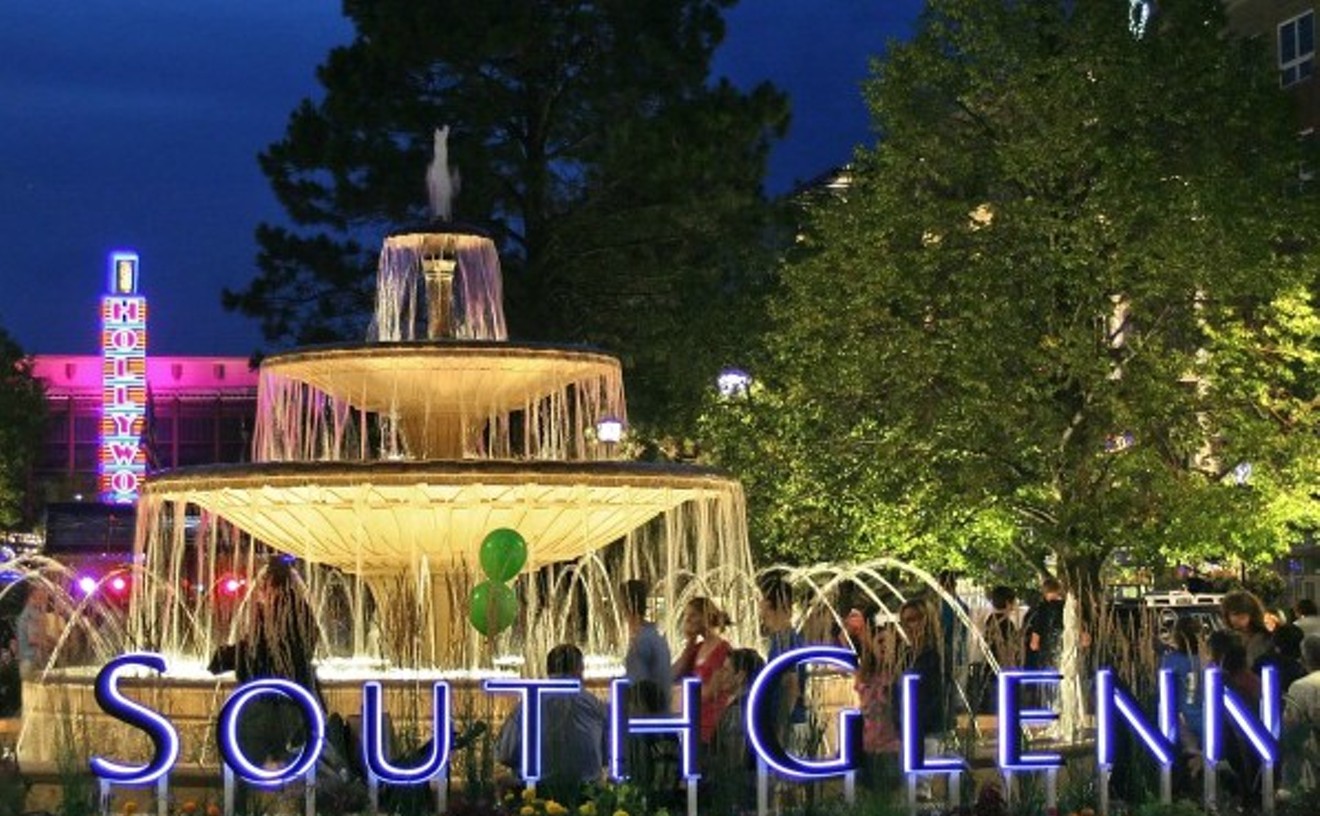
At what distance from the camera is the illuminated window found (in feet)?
189

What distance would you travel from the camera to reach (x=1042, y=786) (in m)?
15.4

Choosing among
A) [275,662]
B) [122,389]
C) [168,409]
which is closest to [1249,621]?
[275,662]

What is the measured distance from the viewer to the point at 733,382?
3931cm

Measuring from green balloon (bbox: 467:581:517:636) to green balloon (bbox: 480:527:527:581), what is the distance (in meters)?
0.15

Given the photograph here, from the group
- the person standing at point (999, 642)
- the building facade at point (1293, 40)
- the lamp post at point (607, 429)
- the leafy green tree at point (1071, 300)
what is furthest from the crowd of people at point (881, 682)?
the building facade at point (1293, 40)

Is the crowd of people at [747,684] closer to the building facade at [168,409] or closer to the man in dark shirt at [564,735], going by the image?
the man in dark shirt at [564,735]

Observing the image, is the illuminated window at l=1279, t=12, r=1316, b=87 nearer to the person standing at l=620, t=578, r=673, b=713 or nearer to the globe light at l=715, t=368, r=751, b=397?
the globe light at l=715, t=368, r=751, b=397

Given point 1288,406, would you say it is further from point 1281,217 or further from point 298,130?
point 298,130

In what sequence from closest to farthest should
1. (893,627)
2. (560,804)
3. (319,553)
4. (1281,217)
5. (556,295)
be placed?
(560,804), (893,627), (319,553), (1281,217), (556,295)

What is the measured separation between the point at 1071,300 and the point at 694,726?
72.7 ft

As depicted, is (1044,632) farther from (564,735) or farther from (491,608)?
(564,735)

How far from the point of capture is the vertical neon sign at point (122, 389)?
10869cm

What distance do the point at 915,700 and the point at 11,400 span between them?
7372 cm

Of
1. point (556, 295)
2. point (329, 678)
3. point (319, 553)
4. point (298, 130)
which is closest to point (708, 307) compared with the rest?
point (556, 295)
